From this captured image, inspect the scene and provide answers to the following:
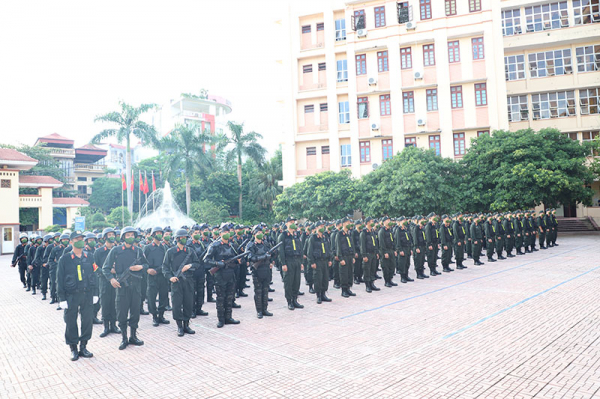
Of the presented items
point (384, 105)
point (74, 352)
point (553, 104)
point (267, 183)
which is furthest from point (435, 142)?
point (74, 352)

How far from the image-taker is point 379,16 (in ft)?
99.7

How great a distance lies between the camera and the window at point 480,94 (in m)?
27.8

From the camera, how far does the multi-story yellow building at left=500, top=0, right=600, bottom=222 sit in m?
30.3

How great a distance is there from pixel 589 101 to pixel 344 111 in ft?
61.5

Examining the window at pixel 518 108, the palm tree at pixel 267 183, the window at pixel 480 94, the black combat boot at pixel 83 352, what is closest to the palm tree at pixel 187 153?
the palm tree at pixel 267 183

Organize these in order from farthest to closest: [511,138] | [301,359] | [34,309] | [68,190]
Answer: [68,190] → [511,138] → [34,309] → [301,359]

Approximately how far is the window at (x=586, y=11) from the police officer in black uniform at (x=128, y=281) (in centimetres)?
3652

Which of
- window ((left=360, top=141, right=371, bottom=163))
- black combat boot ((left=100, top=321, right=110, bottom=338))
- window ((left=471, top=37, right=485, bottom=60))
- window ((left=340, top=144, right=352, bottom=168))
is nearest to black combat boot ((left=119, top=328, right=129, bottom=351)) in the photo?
black combat boot ((left=100, top=321, right=110, bottom=338))

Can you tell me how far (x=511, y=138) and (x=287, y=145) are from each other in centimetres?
1606

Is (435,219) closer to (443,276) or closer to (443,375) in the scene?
(443,276)

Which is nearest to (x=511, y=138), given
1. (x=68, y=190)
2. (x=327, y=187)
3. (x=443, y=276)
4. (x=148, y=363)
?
(x=327, y=187)

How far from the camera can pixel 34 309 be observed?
10.4 m

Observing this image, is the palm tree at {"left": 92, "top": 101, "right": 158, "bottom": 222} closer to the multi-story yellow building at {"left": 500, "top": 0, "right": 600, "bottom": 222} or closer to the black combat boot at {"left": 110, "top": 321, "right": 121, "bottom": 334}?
the black combat boot at {"left": 110, "top": 321, "right": 121, "bottom": 334}

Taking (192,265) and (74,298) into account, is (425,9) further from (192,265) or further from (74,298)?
(74,298)
